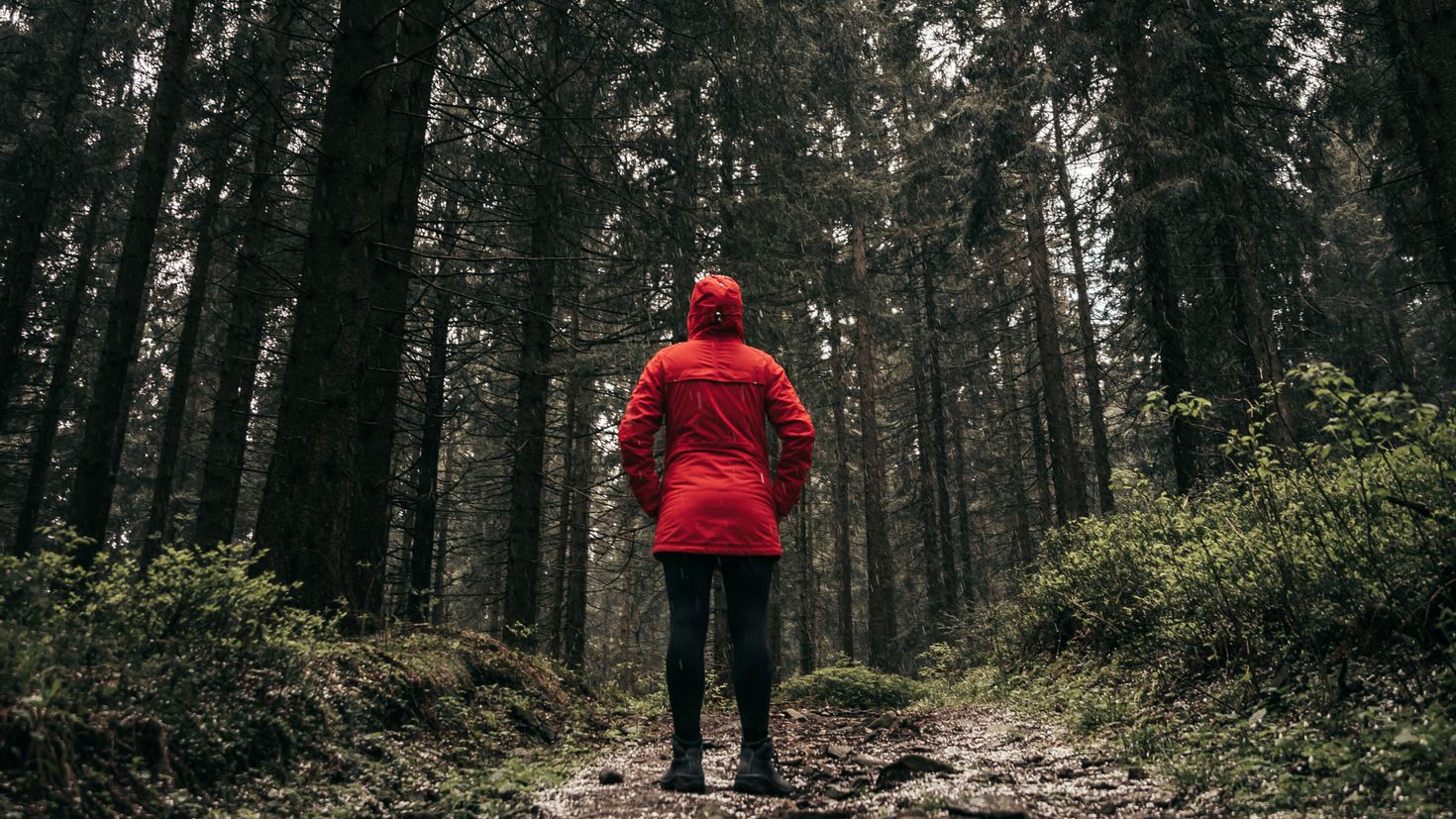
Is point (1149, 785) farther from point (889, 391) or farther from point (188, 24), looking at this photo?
point (889, 391)

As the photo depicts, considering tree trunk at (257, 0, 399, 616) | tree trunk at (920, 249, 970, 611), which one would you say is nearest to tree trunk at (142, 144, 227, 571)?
tree trunk at (257, 0, 399, 616)

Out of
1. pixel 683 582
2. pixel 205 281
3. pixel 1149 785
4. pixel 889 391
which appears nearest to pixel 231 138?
pixel 205 281

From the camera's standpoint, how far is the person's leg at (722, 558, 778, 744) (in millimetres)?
4195

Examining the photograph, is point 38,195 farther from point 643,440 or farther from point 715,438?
point 715,438

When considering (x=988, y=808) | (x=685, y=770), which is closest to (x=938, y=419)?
(x=685, y=770)

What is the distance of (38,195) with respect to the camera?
50.3ft

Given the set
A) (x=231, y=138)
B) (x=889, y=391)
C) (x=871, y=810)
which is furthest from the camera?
(x=889, y=391)

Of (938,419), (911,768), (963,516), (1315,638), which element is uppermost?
(938,419)

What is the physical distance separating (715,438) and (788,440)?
49 centimetres

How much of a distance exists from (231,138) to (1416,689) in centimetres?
1531

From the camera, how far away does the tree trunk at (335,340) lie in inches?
217

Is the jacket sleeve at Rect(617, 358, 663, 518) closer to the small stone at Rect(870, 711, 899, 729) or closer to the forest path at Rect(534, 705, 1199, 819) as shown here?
the forest path at Rect(534, 705, 1199, 819)

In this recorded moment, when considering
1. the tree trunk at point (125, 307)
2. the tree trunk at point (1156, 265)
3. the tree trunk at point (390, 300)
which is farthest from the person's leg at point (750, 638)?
the tree trunk at point (1156, 265)

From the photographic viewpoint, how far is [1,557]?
137 inches
